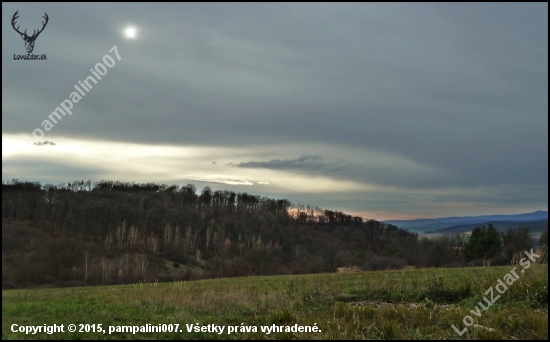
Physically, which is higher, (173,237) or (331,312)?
(331,312)

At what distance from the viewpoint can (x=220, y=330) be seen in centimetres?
962

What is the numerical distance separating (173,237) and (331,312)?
108 meters

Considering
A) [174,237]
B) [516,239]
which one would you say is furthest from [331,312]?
[174,237]

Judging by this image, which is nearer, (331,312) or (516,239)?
(331,312)

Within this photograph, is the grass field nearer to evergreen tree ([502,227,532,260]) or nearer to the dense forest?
the dense forest

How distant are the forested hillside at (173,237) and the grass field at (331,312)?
38.1 meters

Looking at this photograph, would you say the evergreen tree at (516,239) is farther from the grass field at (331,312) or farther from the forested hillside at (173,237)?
the grass field at (331,312)

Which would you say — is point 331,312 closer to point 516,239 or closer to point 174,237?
point 516,239

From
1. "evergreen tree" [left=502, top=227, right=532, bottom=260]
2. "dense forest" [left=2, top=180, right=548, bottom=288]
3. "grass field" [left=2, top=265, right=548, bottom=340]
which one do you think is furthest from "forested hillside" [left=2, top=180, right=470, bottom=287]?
"grass field" [left=2, top=265, right=548, bottom=340]

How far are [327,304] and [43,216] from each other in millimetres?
107599

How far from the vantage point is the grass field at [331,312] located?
9.15 metres

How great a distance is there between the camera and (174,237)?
113m

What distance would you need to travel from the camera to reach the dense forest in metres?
63.0

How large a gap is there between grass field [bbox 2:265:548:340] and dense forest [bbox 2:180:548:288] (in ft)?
125
